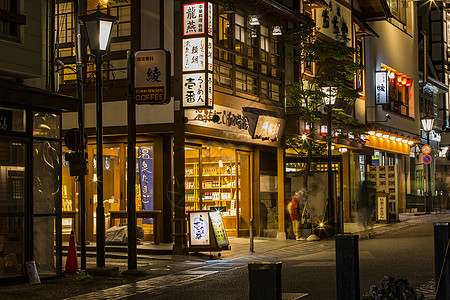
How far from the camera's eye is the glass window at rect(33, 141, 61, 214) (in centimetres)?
1552

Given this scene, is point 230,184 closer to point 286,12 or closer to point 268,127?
point 268,127

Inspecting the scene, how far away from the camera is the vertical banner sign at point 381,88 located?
1547 inches

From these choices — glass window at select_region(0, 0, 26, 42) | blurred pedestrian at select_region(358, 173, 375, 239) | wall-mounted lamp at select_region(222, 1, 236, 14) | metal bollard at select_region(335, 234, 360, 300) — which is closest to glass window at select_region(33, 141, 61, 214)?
glass window at select_region(0, 0, 26, 42)

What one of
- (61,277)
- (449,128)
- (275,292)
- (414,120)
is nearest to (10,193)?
(61,277)

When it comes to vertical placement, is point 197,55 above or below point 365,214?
above

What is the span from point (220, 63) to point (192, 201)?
5640mm

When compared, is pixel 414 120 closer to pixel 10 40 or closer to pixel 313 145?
pixel 313 145

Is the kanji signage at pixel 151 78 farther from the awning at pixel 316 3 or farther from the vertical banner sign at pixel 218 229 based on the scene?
the awning at pixel 316 3

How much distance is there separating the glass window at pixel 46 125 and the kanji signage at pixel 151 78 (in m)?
1.97

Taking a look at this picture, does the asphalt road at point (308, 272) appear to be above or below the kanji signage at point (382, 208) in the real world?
below

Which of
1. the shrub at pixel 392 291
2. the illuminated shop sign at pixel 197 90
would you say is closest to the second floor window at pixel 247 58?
the illuminated shop sign at pixel 197 90

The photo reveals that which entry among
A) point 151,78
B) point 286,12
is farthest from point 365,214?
point 151,78

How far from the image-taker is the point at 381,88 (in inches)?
1558

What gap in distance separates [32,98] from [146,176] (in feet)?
27.2
